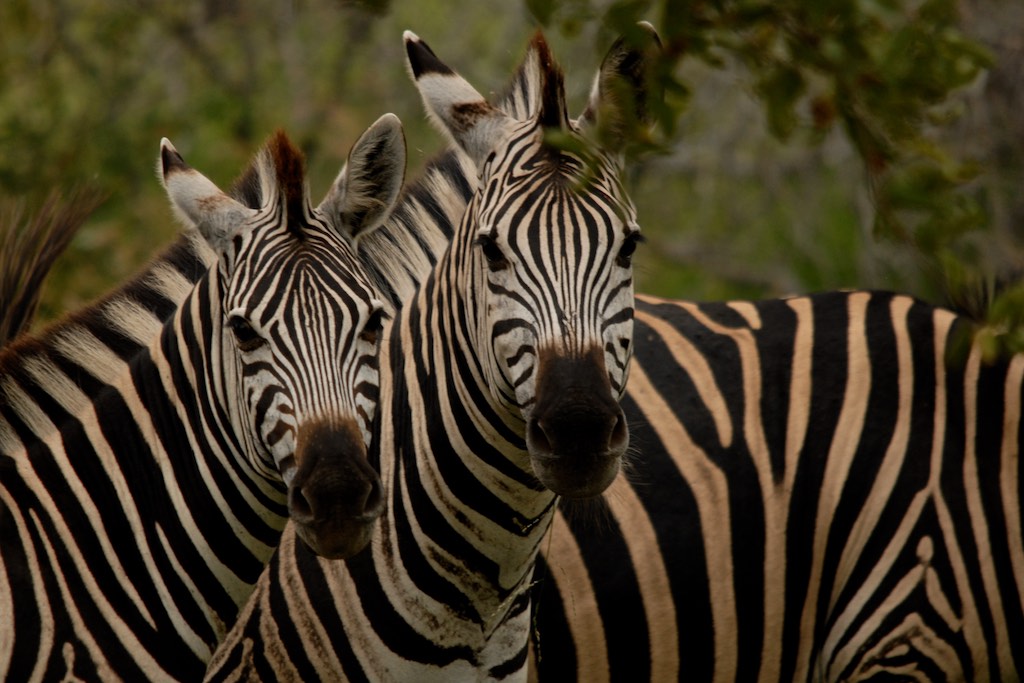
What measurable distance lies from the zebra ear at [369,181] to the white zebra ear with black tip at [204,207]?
0.31 metres

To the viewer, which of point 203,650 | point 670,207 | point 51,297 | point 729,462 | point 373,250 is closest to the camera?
point 203,650

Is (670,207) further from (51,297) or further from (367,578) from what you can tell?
(367,578)

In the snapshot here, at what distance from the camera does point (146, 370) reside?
421 centimetres

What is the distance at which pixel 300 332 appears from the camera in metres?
3.79

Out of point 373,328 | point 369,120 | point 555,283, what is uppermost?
point 369,120

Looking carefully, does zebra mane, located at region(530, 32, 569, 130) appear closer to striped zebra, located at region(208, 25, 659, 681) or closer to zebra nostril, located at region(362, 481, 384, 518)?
striped zebra, located at region(208, 25, 659, 681)

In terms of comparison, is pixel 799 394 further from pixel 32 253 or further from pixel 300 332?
pixel 32 253

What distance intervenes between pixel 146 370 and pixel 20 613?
887mm

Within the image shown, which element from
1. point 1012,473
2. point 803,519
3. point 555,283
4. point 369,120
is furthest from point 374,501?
point 369,120

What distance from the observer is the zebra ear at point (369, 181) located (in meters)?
4.29

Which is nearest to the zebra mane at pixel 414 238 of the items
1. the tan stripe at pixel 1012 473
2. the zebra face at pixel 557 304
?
the zebra face at pixel 557 304

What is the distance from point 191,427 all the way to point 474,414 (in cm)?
96

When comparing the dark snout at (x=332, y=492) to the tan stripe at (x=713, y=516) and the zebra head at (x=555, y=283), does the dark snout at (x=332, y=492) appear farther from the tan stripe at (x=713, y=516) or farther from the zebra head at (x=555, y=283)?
the tan stripe at (x=713, y=516)

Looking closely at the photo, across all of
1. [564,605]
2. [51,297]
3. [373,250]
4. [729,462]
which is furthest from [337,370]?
[51,297]
